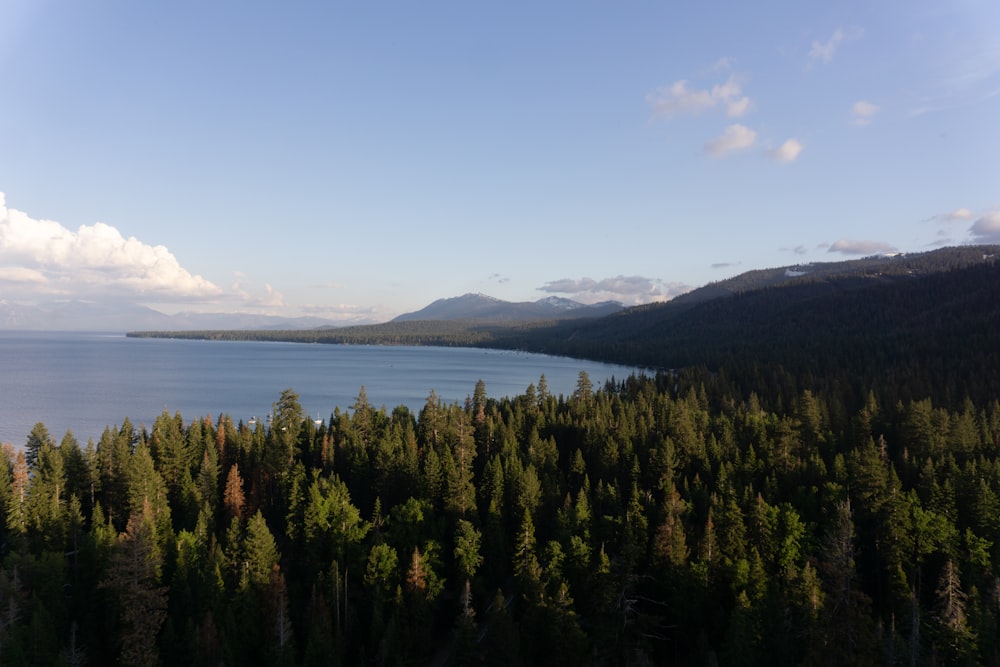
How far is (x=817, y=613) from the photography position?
29.9m

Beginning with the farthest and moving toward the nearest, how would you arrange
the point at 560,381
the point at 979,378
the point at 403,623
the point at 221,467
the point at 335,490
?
1. the point at 560,381
2. the point at 979,378
3. the point at 221,467
4. the point at 335,490
5. the point at 403,623

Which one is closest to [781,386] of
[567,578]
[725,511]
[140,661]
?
[725,511]

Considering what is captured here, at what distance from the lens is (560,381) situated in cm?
18462

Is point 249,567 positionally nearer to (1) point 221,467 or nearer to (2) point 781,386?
(1) point 221,467

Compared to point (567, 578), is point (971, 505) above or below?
above

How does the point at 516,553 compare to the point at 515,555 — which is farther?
the point at 516,553

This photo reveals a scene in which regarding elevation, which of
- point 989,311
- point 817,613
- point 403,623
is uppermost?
point 989,311

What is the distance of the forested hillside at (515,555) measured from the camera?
31719 mm

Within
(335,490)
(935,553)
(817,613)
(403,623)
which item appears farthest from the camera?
(335,490)

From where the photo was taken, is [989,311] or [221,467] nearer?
[221,467]

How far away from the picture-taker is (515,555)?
40.1 metres

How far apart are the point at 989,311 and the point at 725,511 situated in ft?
567

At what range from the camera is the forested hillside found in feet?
104

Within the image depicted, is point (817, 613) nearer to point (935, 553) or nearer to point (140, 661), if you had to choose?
point (935, 553)
